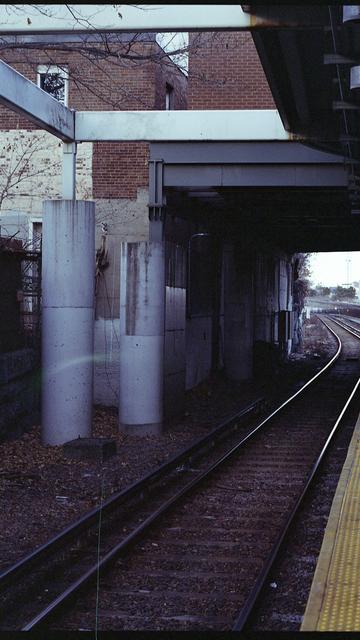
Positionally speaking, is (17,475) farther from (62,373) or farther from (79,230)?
(79,230)

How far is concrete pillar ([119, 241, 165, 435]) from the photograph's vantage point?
622 inches

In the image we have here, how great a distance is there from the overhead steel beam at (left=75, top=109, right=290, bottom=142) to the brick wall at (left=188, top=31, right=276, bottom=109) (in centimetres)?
640

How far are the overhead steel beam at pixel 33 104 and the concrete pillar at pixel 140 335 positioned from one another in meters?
2.60

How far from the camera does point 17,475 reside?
1182 cm

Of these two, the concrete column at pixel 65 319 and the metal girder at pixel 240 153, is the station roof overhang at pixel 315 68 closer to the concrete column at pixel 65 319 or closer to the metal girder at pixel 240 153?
the metal girder at pixel 240 153

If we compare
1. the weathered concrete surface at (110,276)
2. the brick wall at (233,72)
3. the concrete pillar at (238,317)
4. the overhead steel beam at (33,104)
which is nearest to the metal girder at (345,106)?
the overhead steel beam at (33,104)

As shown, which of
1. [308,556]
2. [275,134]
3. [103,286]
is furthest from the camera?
[103,286]

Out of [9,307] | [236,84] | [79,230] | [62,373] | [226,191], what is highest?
[236,84]

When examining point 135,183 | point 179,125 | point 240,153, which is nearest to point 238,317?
point 135,183

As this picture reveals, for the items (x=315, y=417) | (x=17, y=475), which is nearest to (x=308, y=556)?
(x=17, y=475)

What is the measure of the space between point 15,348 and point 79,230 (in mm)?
2792

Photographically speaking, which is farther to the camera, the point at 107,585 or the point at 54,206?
the point at 54,206

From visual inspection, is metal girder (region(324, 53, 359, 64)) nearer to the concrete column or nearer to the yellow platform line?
the yellow platform line

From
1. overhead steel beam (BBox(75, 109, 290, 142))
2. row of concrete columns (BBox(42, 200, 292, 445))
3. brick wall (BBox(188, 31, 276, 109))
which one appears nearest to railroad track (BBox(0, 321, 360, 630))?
row of concrete columns (BBox(42, 200, 292, 445))
